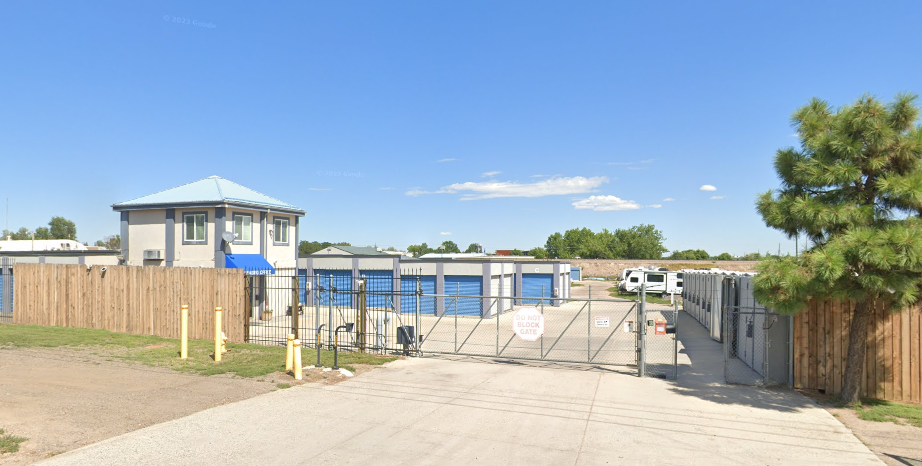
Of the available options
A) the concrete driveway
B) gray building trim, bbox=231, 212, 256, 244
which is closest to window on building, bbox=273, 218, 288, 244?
gray building trim, bbox=231, 212, 256, 244

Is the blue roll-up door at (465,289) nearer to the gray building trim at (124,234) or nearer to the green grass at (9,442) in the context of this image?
the gray building trim at (124,234)

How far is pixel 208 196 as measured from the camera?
2758 centimetres

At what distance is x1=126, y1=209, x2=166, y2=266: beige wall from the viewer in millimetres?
27828

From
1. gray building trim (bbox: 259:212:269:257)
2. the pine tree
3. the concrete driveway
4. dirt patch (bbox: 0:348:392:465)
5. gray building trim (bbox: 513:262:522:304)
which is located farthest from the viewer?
gray building trim (bbox: 513:262:522:304)

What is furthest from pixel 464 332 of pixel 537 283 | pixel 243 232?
pixel 537 283

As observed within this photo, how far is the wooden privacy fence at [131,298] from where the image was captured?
18239 mm

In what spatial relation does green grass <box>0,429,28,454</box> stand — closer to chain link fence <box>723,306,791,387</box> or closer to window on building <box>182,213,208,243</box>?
chain link fence <box>723,306,791,387</box>

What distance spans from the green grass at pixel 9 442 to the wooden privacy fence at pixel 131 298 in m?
9.60

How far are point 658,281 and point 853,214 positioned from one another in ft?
124

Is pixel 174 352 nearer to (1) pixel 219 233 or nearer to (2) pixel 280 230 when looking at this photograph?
(1) pixel 219 233

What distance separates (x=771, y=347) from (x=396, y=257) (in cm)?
2278

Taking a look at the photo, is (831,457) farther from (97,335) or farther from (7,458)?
(97,335)

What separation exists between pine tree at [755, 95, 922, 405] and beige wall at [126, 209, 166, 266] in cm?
2617

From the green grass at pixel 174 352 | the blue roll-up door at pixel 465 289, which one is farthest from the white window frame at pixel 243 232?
the blue roll-up door at pixel 465 289
